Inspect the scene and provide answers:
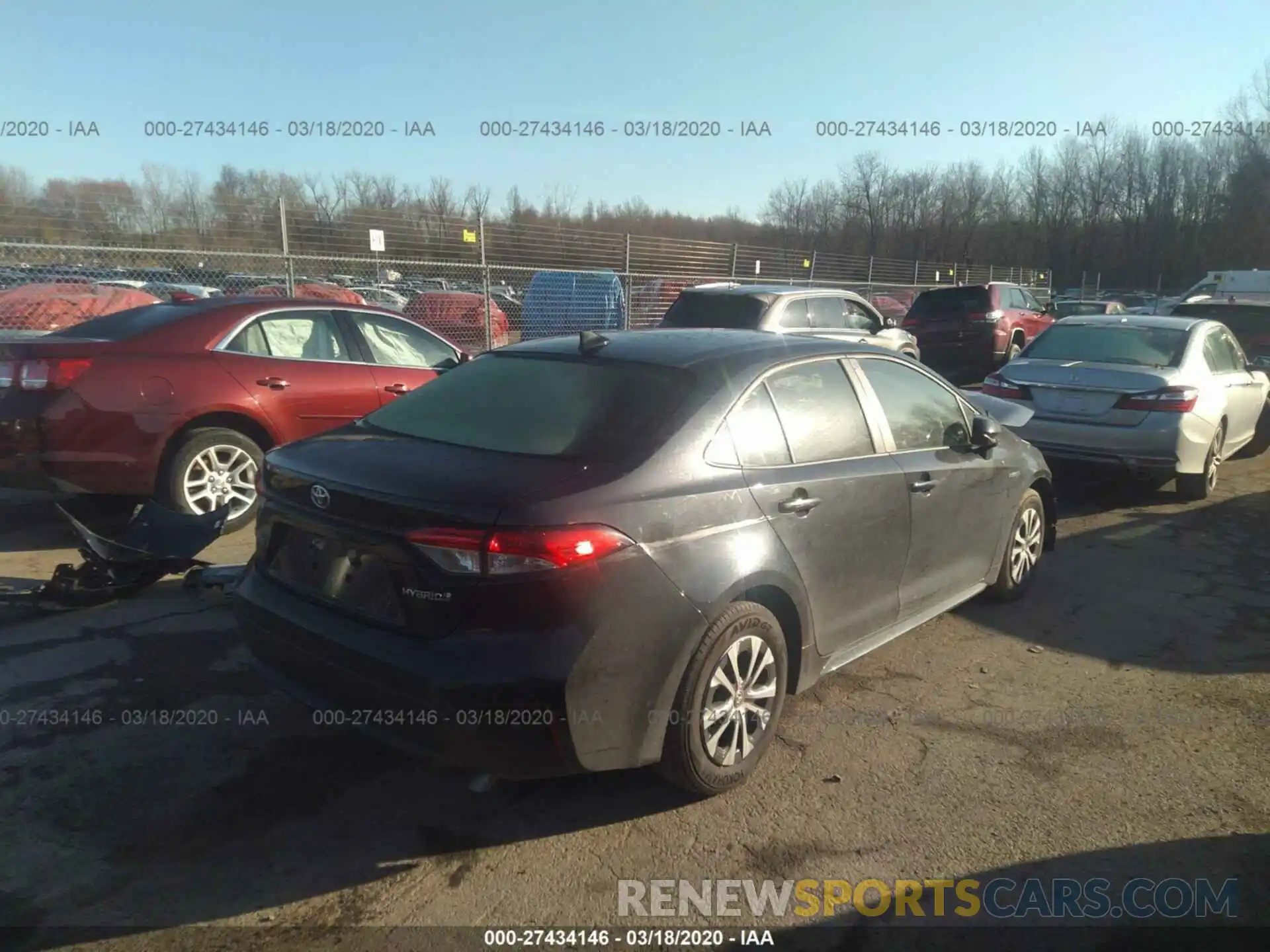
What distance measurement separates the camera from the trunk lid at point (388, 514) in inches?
107

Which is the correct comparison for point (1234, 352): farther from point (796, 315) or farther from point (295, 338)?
point (295, 338)

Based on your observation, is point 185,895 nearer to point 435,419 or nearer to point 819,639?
point 435,419

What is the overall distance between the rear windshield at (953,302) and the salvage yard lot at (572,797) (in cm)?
1233

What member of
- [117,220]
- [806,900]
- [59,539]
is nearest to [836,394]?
[806,900]

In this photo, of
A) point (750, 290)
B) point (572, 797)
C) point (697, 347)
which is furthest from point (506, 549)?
point (750, 290)

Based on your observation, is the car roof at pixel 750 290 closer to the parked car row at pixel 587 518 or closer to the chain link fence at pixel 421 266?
Answer: the chain link fence at pixel 421 266

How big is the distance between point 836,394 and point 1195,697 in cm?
226

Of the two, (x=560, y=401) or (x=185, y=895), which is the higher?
(x=560, y=401)

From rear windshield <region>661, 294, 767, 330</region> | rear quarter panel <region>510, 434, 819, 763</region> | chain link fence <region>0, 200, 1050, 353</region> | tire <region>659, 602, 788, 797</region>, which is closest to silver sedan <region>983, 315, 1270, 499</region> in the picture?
rear windshield <region>661, 294, 767, 330</region>

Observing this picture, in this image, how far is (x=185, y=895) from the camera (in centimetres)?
266

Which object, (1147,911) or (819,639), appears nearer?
(1147,911)

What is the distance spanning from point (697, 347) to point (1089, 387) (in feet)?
17.4

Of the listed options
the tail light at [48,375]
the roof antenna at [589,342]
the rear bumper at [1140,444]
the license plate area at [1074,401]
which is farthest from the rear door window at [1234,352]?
the tail light at [48,375]

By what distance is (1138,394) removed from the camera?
744 centimetres
